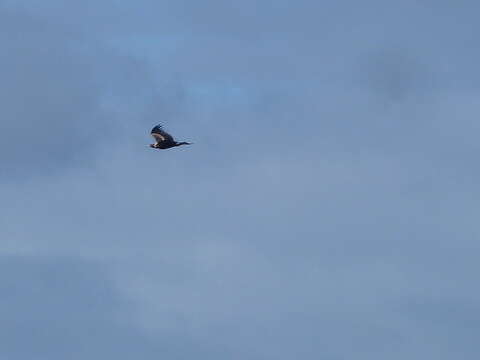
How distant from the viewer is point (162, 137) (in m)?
104
